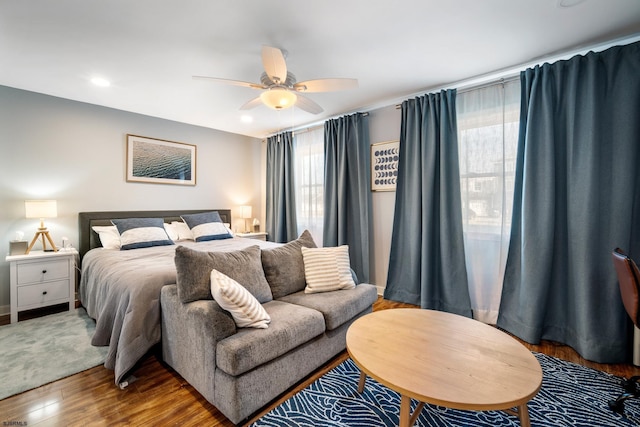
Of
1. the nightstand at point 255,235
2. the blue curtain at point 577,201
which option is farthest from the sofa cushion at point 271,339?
the nightstand at point 255,235

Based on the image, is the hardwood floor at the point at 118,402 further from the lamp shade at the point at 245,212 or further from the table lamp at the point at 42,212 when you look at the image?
the lamp shade at the point at 245,212

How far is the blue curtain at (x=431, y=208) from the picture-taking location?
295 centimetres

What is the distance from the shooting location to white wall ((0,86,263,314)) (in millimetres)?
3043

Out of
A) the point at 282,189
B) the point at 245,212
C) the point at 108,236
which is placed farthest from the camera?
the point at 245,212

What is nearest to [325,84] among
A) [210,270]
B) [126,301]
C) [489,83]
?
[210,270]

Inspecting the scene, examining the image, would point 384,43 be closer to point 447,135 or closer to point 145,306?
point 447,135

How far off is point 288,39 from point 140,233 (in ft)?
8.92

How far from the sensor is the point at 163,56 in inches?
93.7

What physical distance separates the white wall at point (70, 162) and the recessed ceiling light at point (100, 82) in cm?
82

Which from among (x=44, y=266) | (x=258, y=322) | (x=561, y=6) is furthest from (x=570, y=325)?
(x=44, y=266)

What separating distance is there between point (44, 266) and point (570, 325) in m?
5.03

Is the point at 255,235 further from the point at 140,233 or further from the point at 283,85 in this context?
the point at 283,85

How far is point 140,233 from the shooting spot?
3.33 meters

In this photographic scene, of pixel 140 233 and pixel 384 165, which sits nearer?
pixel 140 233
